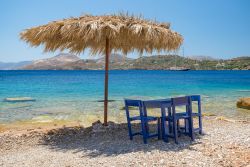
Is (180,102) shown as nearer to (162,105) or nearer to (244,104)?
(162,105)

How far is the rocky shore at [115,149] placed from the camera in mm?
4840

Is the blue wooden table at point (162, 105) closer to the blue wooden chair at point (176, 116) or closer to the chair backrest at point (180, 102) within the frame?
the blue wooden chair at point (176, 116)

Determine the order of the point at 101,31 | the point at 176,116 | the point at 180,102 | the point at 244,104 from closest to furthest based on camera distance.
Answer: the point at 180,102 < the point at 176,116 < the point at 101,31 < the point at 244,104

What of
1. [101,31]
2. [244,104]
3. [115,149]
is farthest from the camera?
[244,104]

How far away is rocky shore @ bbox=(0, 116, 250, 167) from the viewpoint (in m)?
4.84

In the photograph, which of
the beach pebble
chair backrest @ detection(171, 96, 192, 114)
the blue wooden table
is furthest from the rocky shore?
the beach pebble

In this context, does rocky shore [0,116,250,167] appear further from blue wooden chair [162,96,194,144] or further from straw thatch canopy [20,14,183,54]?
straw thatch canopy [20,14,183,54]

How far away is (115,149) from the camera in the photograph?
18.8 ft

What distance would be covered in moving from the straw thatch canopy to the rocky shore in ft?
6.50

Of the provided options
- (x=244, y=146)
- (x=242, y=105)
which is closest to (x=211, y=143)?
(x=244, y=146)

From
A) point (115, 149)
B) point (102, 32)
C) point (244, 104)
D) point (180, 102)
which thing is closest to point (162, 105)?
point (180, 102)

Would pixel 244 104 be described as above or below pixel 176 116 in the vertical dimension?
below

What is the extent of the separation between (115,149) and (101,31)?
2.22 meters

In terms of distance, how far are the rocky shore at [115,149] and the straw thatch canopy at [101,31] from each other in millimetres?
1982
